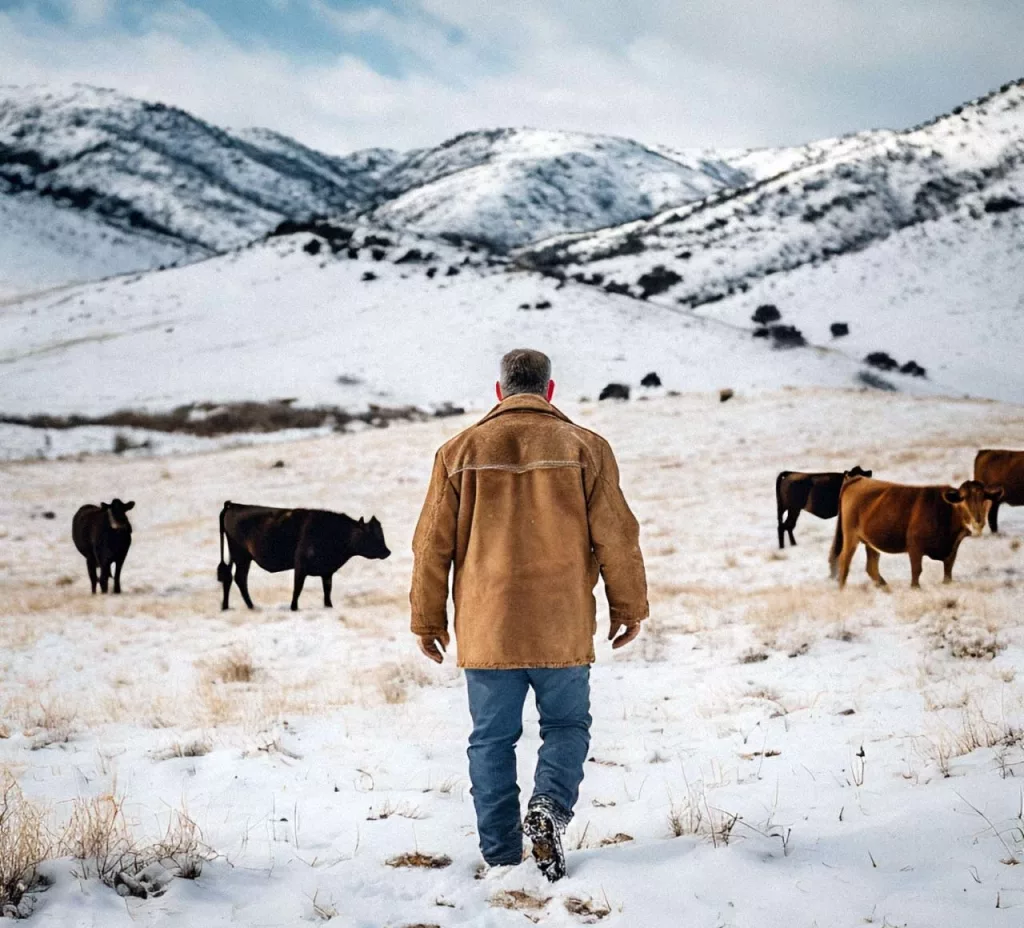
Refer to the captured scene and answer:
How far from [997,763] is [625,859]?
2042 mm

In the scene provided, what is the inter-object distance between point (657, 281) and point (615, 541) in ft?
244

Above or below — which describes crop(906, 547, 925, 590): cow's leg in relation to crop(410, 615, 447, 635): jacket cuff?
below


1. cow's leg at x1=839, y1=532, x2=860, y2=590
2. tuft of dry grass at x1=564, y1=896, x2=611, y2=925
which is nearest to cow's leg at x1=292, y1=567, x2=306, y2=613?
cow's leg at x1=839, y1=532, x2=860, y2=590

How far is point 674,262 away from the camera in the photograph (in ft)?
260

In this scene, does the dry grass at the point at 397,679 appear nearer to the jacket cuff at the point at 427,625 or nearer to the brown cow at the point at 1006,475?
the jacket cuff at the point at 427,625

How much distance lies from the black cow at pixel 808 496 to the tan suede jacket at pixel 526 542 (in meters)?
11.0

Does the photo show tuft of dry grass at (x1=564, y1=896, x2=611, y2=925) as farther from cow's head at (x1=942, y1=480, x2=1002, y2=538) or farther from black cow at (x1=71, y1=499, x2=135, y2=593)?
black cow at (x1=71, y1=499, x2=135, y2=593)

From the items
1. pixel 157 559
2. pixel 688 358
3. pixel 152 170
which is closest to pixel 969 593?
pixel 157 559

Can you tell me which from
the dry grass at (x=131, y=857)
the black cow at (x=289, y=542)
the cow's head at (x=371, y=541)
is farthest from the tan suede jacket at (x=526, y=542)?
the cow's head at (x=371, y=541)

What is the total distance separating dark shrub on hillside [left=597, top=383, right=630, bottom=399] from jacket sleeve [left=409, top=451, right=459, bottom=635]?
3575cm

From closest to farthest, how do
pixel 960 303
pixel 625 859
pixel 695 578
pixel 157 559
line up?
pixel 625 859 → pixel 695 578 → pixel 157 559 → pixel 960 303

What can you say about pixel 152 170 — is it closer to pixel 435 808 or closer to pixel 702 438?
pixel 702 438

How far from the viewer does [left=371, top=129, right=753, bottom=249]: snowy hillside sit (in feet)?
468

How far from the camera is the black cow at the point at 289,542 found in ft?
38.2
